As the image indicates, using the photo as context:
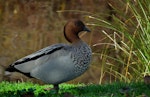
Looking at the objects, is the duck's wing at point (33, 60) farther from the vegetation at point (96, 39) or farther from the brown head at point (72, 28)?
the brown head at point (72, 28)

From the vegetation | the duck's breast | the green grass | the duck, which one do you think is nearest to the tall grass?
the vegetation

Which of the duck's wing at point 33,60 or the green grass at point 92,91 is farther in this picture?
the duck's wing at point 33,60

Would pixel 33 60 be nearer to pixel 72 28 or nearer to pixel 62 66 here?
pixel 62 66

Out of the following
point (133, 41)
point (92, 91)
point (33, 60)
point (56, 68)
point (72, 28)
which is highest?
point (72, 28)

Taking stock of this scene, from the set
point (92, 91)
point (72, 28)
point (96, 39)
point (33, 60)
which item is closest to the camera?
point (33, 60)

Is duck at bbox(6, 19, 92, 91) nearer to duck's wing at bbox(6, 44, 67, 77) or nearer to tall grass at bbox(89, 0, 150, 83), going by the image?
duck's wing at bbox(6, 44, 67, 77)

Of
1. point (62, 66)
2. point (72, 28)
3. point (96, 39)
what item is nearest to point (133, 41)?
point (72, 28)

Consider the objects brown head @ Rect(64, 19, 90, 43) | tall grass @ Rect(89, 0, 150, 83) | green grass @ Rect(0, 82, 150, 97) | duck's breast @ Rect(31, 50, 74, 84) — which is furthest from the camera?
tall grass @ Rect(89, 0, 150, 83)

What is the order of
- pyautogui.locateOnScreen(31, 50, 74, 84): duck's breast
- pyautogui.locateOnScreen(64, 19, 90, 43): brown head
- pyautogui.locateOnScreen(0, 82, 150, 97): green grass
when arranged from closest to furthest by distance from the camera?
1. pyautogui.locateOnScreen(0, 82, 150, 97): green grass
2. pyautogui.locateOnScreen(31, 50, 74, 84): duck's breast
3. pyautogui.locateOnScreen(64, 19, 90, 43): brown head

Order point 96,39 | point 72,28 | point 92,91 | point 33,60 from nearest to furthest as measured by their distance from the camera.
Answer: point 33,60 < point 92,91 < point 72,28 < point 96,39

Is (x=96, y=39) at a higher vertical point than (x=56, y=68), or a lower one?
higher

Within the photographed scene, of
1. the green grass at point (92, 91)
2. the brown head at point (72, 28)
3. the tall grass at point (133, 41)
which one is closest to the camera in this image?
the green grass at point (92, 91)

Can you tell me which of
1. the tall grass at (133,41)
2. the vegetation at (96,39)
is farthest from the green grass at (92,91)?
the tall grass at (133,41)

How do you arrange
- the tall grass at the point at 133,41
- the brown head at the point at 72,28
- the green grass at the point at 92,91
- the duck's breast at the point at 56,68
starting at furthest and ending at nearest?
1. the tall grass at the point at 133,41
2. the brown head at the point at 72,28
3. the duck's breast at the point at 56,68
4. the green grass at the point at 92,91
